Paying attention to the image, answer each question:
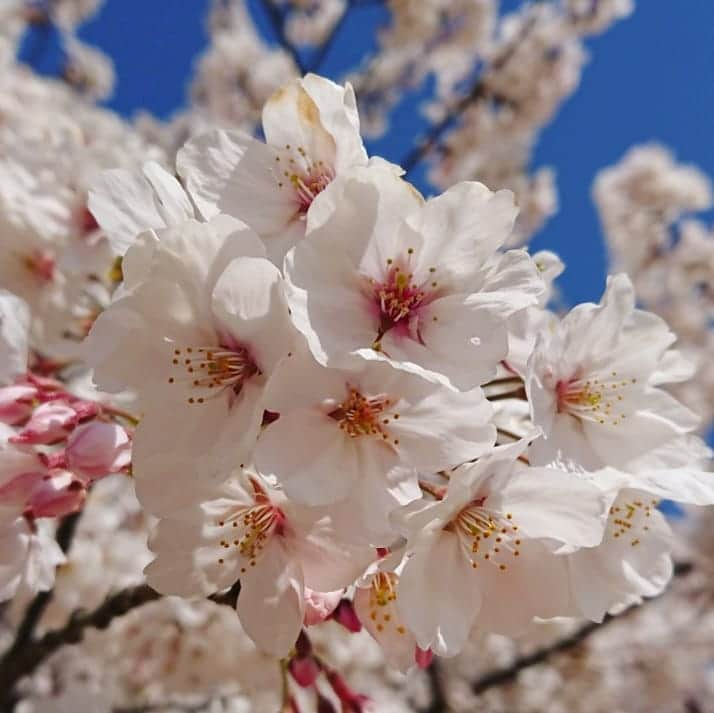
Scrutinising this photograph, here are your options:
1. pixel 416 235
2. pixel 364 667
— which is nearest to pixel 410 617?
pixel 416 235

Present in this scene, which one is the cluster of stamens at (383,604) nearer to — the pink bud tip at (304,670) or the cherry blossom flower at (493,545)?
the cherry blossom flower at (493,545)

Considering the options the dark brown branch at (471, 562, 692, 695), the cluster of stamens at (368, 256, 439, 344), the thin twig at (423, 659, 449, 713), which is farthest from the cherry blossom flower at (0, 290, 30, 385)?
the thin twig at (423, 659, 449, 713)

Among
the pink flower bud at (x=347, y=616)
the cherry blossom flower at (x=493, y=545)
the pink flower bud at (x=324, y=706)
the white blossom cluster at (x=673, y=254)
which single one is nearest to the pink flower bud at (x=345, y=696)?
the pink flower bud at (x=324, y=706)

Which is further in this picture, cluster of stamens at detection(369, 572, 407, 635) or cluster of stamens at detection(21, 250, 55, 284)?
cluster of stamens at detection(21, 250, 55, 284)

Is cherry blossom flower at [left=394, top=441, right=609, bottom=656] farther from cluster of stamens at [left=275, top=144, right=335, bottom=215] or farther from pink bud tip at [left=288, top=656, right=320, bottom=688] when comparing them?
cluster of stamens at [left=275, top=144, right=335, bottom=215]

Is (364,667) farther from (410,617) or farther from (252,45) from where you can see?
(252,45)

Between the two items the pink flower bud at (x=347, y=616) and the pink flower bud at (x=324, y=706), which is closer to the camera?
the pink flower bud at (x=347, y=616)
